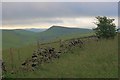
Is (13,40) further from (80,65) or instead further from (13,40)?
(80,65)

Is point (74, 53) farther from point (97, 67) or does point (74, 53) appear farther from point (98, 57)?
point (97, 67)

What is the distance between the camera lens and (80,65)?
27.8 meters

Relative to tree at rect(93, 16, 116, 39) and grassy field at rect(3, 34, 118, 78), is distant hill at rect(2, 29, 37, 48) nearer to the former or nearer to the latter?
tree at rect(93, 16, 116, 39)

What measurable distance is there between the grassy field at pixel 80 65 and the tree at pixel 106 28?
10.5 meters

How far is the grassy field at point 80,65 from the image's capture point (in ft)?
81.6

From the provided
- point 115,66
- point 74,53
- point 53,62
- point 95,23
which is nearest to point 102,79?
point 115,66

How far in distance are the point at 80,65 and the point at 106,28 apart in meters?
20.0

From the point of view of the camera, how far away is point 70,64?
92.7 feet

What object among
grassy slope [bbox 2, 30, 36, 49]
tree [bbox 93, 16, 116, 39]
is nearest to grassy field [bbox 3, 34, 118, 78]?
tree [bbox 93, 16, 116, 39]

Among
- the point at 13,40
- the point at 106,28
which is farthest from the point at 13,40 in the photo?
the point at 106,28

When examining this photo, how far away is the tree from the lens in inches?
1799

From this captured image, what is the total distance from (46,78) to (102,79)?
452cm

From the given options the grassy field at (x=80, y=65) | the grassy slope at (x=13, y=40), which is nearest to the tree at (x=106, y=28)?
the grassy field at (x=80, y=65)

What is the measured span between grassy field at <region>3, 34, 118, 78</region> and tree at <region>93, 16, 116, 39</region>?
10502mm
